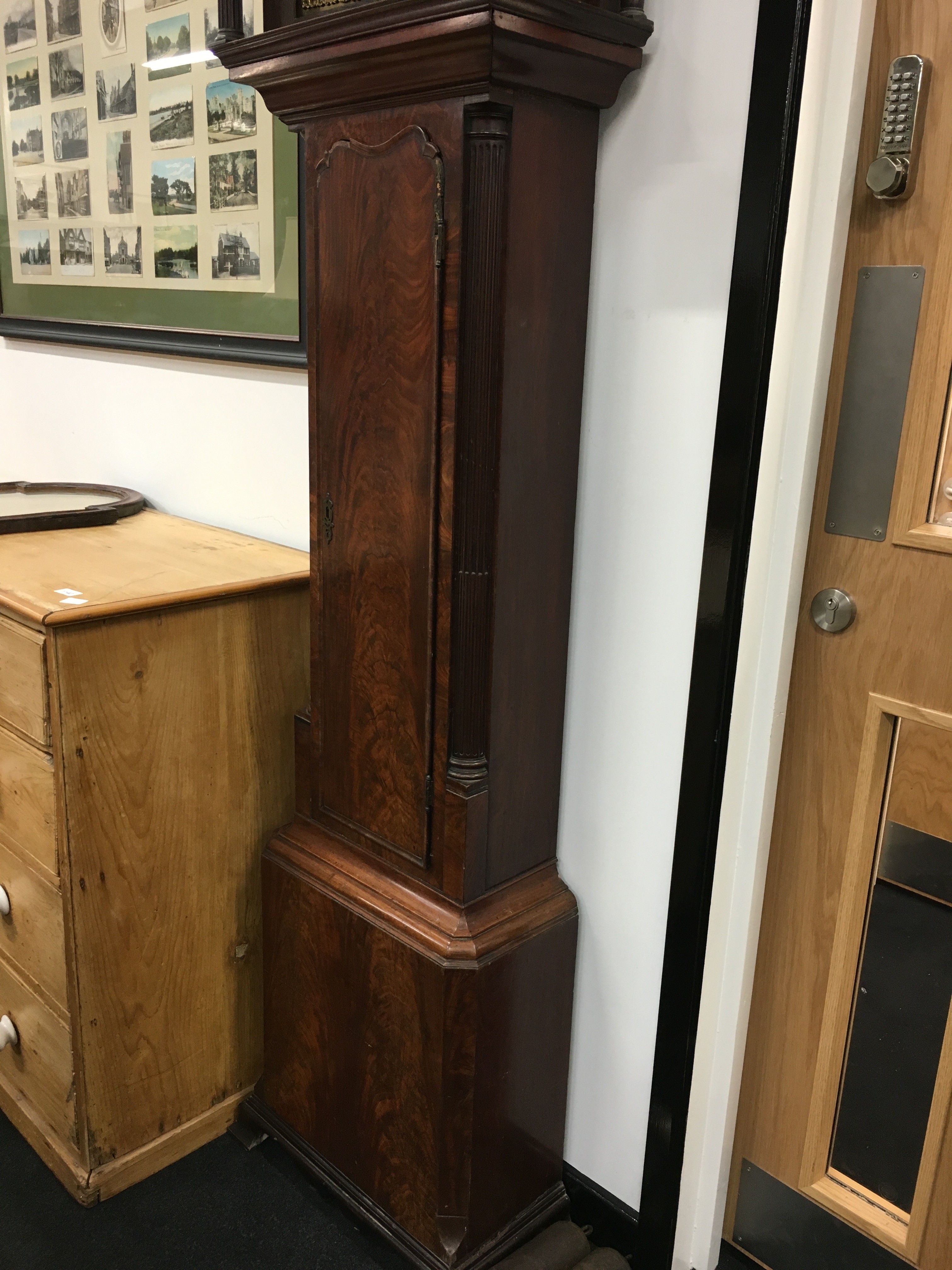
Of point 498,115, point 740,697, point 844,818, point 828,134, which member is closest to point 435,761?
point 740,697

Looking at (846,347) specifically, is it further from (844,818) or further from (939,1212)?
(939,1212)

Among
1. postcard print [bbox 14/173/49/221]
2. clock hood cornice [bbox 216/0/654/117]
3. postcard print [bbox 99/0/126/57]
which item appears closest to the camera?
clock hood cornice [bbox 216/0/654/117]

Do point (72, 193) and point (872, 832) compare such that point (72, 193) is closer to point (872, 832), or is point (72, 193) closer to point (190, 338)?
point (190, 338)

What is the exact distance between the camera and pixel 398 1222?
1.48 m

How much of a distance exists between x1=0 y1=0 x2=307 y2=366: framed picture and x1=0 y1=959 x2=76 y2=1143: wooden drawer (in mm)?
1144

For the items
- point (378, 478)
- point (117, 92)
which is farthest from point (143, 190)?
point (378, 478)

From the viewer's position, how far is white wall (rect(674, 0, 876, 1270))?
→ 1.12 metres

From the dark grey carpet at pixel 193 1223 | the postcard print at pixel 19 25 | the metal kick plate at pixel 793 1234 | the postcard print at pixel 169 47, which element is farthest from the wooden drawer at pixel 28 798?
the postcard print at pixel 19 25

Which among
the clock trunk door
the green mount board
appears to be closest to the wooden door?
the clock trunk door

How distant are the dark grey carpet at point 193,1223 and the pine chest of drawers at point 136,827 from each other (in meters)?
0.04

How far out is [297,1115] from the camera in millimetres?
1646

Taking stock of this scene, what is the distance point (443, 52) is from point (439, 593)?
0.61 meters

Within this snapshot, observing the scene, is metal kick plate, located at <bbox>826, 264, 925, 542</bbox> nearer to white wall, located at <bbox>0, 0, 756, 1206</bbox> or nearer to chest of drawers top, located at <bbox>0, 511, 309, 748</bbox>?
white wall, located at <bbox>0, 0, 756, 1206</bbox>

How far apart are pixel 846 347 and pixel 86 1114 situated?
154 centimetres
